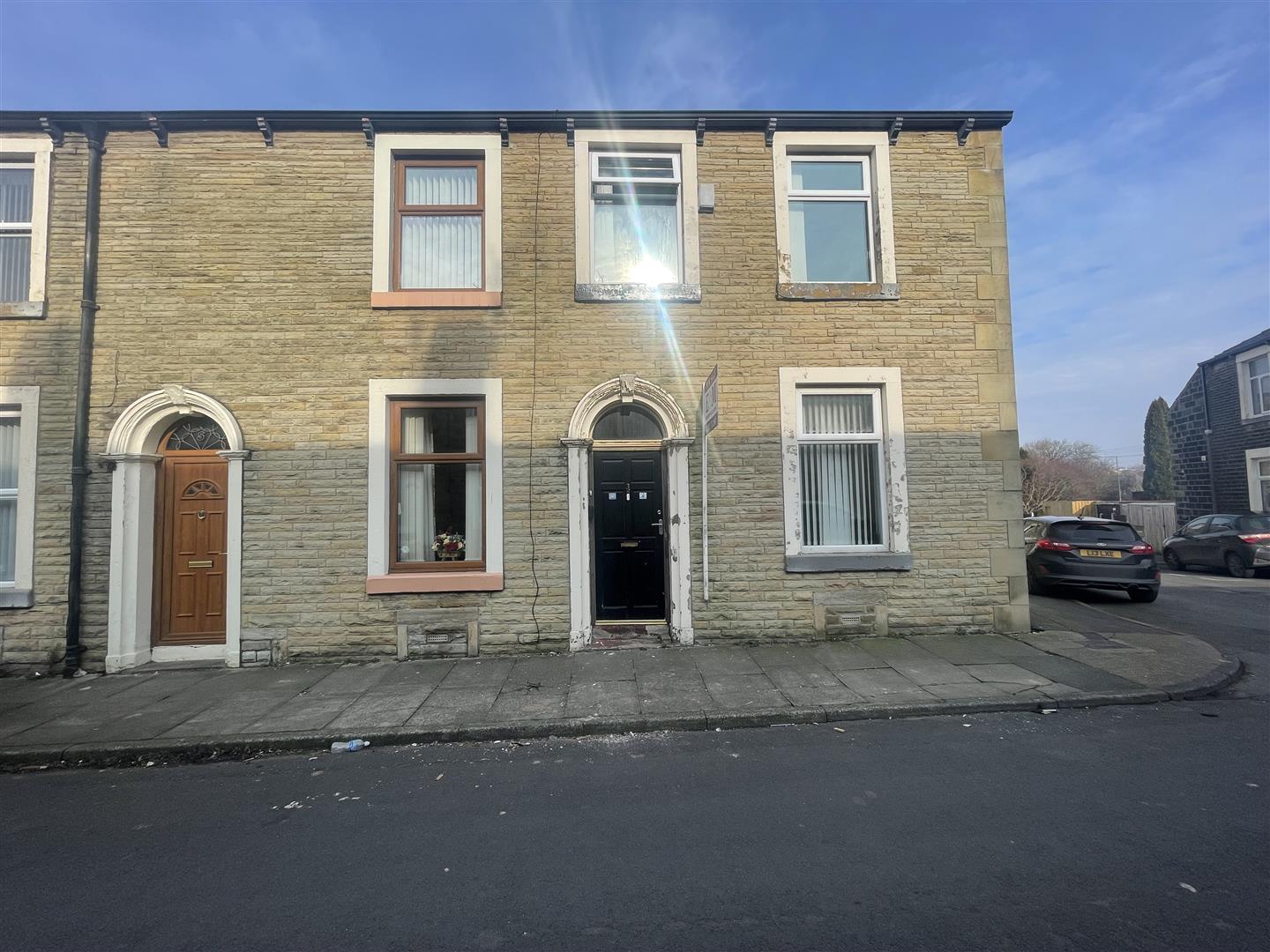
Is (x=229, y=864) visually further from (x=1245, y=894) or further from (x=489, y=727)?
(x=1245, y=894)

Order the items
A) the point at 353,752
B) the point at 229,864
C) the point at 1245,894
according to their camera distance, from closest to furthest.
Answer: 1. the point at 1245,894
2. the point at 229,864
3. the point at 353,752

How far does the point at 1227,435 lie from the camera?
61.1 feet

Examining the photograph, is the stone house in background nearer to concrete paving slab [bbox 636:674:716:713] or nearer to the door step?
the door step

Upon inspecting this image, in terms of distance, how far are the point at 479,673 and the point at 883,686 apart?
3.99 metres

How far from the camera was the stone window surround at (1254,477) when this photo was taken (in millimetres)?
17500

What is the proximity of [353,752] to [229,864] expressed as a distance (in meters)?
1.45

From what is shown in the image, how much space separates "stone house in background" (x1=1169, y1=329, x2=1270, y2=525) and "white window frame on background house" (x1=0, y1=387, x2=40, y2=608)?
26038mm

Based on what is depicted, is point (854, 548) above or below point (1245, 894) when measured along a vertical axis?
above

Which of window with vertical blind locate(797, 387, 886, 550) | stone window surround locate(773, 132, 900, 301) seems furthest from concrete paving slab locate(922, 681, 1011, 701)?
stone window surround locate(773, 132, 900, 301)

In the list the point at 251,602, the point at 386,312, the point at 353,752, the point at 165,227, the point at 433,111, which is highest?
the point at 433,111

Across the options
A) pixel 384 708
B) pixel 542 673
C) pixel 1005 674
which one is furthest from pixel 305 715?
pixel 1005 674

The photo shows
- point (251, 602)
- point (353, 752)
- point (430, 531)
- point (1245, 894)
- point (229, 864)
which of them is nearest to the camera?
point (1245, 894)

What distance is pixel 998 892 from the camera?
2658mm

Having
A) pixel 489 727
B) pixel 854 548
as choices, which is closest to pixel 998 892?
pixel 489 727
